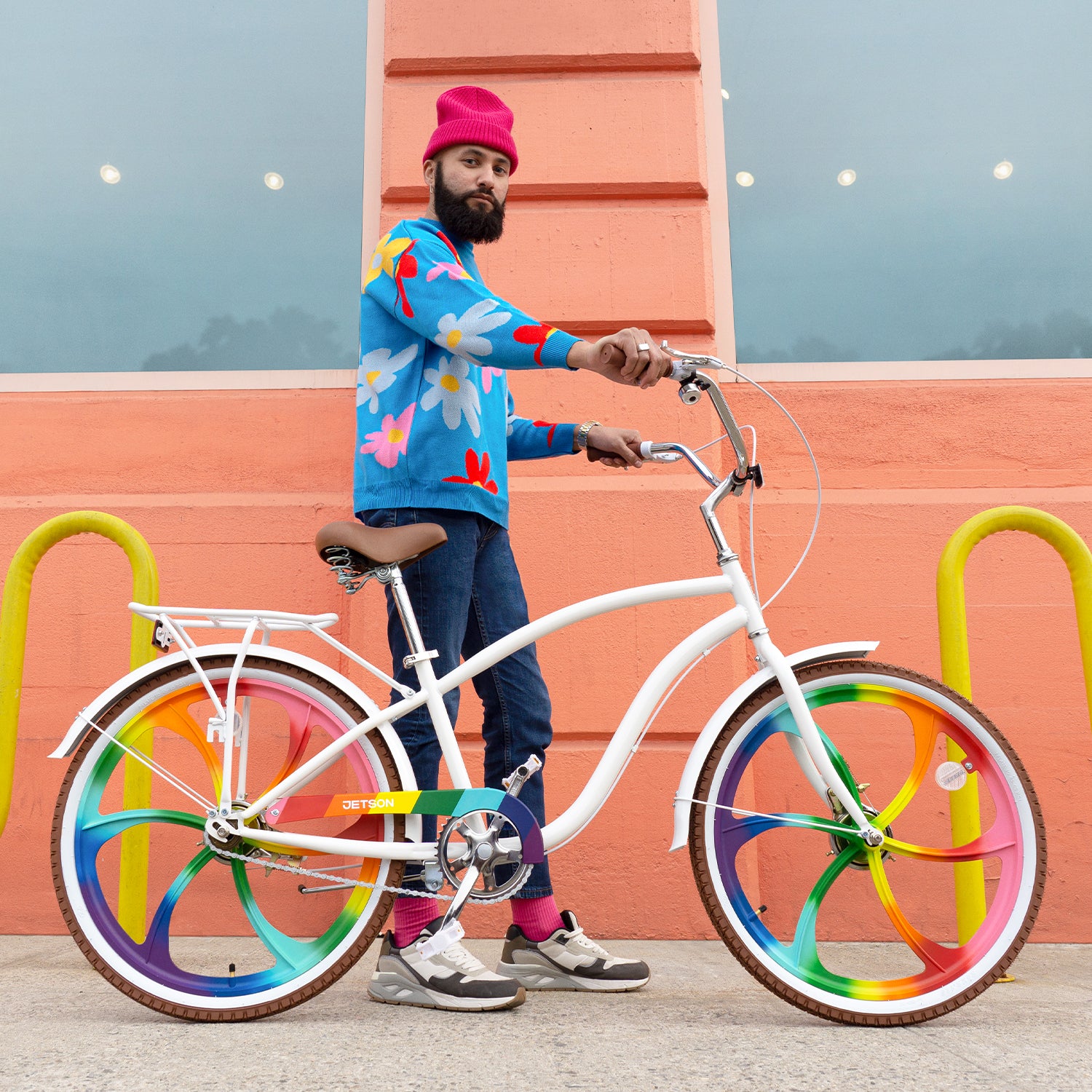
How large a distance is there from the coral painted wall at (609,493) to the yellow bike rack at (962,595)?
2.05ft

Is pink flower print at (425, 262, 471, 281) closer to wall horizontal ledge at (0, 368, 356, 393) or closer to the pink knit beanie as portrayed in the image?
the pink knit beanie

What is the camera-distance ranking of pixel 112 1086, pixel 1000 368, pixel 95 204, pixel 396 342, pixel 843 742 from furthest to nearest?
pixel 95 204
pixel 1000 368
pixel 843 742
pixel 396 342
pixel 112 1086

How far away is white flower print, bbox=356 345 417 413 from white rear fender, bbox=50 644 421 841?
1.83 ft

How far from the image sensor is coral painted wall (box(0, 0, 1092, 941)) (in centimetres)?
277

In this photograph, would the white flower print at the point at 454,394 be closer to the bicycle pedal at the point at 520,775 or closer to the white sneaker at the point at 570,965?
the bicycle pedal at the point at 520,775

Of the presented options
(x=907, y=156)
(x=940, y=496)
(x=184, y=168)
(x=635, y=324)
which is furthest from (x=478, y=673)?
(x=907, y=156)

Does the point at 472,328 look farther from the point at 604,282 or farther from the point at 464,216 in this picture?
the point at 604,282

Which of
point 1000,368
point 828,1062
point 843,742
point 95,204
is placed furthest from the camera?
point 95,204

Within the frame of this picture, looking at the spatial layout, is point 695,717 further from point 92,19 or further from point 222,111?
point 92,19

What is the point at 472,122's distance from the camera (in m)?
2.04

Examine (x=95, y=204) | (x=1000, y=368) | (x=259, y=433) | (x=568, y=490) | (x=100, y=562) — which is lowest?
(x=100, y=562)

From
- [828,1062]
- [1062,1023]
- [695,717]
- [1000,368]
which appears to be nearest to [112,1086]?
[828,1062]

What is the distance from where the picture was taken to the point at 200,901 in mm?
2754

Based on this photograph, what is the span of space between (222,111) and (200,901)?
111 inches
